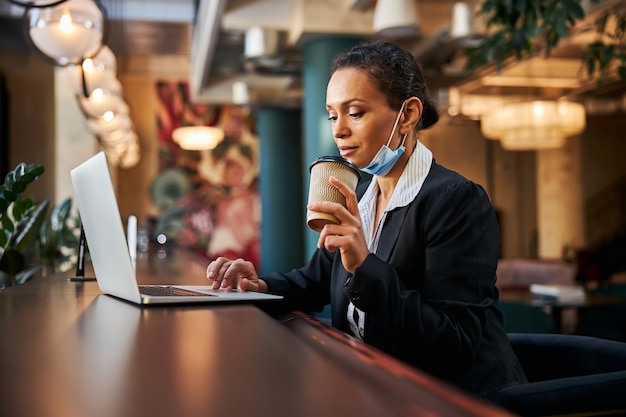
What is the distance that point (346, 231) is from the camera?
1494 mm

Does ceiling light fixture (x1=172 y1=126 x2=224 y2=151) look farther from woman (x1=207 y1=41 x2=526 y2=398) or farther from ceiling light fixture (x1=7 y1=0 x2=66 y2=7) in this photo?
woman (x1=207 y1=41 x2=526 y2=398)

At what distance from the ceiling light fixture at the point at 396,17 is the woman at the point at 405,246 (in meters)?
3.49

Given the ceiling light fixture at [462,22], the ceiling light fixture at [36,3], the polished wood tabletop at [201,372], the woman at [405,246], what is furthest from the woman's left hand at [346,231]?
the ceiling light fixture at [462,22]

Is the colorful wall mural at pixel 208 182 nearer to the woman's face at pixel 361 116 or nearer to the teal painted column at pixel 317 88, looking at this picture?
the teal painted column at pixel 317 88

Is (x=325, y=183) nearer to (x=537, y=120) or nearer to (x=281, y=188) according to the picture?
(x=537, y=120)

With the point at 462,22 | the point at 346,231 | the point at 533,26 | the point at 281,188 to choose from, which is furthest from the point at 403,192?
Answer: the point at 281,188

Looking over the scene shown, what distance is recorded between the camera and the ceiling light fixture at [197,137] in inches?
498

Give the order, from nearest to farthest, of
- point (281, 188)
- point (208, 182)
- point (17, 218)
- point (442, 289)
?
point (442, 289), point (17, 218), point (281, 188), point (208, 182)

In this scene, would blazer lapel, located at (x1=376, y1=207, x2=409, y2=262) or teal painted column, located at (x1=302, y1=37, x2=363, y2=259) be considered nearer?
blazer lapel, located at (x1=376, y1=207, x2=409, y2=262)

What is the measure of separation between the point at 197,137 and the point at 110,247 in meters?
11.2

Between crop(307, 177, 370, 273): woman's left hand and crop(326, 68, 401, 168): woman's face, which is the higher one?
crop(326, 68, 401, 168): woman's face

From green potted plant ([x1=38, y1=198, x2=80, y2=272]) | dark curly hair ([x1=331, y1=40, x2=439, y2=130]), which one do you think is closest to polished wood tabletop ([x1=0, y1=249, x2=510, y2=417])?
dark curly hair ([x1=331, y1=40, x2=439, y2=130])

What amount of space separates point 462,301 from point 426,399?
851 mm

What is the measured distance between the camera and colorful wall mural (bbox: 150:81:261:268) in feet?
43.9
